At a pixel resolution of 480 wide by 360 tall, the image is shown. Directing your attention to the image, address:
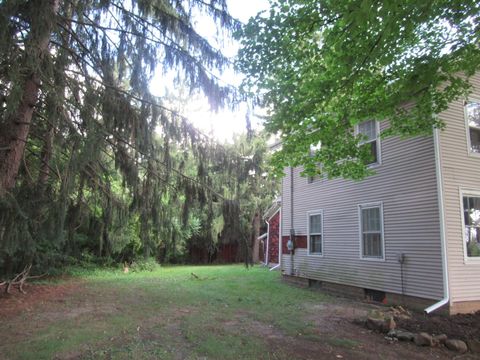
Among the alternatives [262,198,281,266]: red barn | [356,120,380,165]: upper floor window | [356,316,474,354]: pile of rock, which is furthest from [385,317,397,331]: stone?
[262,198,281,266]: red barn

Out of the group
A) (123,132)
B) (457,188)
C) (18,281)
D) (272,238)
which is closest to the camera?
(123,132)

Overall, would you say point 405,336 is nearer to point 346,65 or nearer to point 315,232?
point 346,65

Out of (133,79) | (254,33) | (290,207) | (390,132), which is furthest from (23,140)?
(290,207)

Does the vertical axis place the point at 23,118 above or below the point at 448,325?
above

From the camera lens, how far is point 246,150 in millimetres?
7480

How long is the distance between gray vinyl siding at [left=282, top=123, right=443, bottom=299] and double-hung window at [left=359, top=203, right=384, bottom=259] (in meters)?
0.15

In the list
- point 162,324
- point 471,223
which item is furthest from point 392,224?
point 162,324

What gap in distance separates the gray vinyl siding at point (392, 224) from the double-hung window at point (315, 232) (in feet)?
0.67

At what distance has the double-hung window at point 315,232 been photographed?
36.6 feet

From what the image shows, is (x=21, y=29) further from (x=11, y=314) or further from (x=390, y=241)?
(x=390, y=241)

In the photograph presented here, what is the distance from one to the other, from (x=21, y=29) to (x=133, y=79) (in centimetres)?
193

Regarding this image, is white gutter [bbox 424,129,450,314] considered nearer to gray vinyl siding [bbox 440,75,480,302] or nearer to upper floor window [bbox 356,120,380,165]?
gray vinyl siding [bbox 440,75,480,302]

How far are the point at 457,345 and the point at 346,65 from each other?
4896mm

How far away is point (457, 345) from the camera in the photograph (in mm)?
5465
